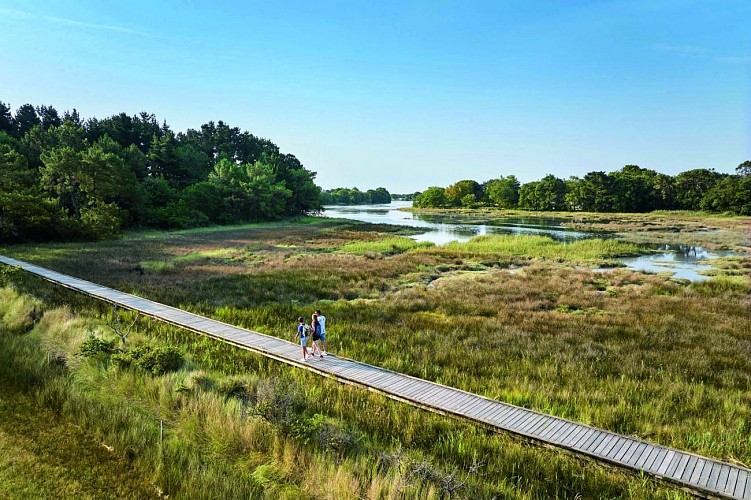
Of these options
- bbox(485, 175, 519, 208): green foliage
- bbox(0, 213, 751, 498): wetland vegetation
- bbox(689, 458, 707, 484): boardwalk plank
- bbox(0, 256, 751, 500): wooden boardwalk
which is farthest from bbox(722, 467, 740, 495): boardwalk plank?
bbox(485, 175, 519, 208): green foliage

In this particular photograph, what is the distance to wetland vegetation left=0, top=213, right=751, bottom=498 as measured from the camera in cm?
667

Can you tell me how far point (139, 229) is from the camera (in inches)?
2144

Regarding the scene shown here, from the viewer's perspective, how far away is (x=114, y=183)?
49.2 m

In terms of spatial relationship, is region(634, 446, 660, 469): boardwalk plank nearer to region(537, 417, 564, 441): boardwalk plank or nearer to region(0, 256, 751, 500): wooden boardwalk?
region(0, 256, 751, 500): wooden boardwalk

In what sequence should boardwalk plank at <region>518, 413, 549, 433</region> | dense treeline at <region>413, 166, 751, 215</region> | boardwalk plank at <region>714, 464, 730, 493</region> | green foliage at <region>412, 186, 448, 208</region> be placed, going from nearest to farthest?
1. boardwalk plank at <region>714, 464, 730, 493</region>
2. boardwalk plank at <region>518, 413, 549, 433</region>
3. dense treeline at <region>413, 166, 751, 215</region>
4. green foliage at <region>412, 186, 448, 208</region>

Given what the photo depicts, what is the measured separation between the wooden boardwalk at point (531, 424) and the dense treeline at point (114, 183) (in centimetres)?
3598

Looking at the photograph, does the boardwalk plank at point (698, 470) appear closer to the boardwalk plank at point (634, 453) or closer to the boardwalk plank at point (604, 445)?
the boardwalk plank at point (634, 453)

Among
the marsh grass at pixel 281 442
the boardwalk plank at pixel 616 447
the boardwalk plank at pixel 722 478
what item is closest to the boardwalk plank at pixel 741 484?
the boardwalk plank at pixel 722 478

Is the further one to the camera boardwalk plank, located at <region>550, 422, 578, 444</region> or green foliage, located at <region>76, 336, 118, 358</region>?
green foliage, located at <region>76, 336, 118, 358</region>

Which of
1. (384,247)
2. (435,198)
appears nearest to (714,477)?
(384,247)

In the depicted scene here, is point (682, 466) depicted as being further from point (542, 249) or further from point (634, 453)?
point (542, 249)

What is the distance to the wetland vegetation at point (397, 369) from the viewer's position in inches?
263

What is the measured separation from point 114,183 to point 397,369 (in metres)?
51.0

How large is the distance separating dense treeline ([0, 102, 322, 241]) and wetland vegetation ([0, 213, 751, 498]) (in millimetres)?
20898
